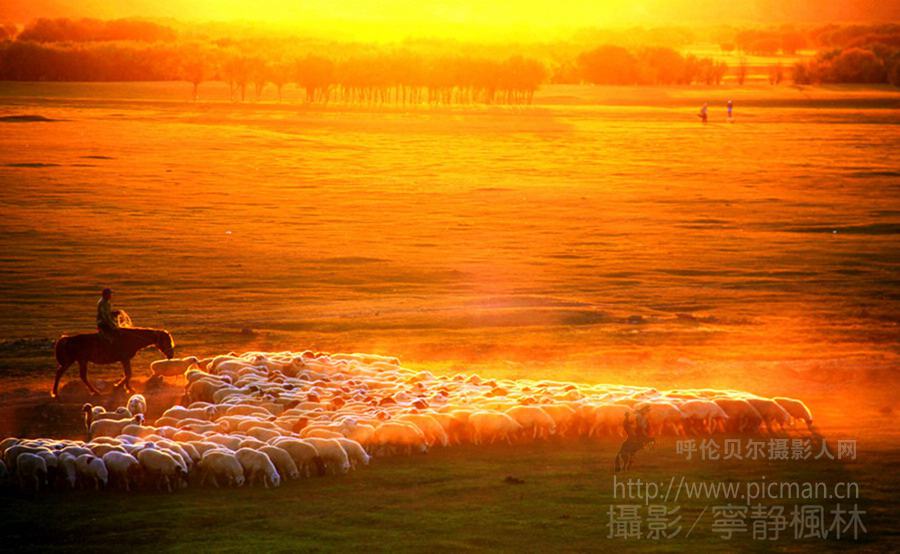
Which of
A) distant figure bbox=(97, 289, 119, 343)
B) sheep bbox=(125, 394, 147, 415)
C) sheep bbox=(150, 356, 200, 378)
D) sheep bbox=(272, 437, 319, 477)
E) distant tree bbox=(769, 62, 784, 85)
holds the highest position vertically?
distant tree bbox=(769, 62, 784, 85)

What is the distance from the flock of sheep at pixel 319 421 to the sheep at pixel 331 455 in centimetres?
1

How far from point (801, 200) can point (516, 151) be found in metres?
23.6

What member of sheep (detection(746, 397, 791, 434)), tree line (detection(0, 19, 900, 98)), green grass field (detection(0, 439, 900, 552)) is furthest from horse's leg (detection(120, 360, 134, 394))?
tree line (detection(0, 19, 900, 98))

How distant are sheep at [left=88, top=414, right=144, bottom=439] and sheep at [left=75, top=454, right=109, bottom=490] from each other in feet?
5.60

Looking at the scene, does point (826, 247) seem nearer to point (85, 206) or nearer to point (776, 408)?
point (776, 408)

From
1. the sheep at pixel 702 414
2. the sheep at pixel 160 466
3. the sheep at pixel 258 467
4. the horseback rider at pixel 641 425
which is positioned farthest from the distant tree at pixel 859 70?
the sheep at pixel 160 466

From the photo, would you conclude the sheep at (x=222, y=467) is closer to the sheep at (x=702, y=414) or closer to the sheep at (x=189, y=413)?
the sheep at (x=189, y=413)

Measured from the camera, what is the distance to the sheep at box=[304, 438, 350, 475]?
1437 centimetres

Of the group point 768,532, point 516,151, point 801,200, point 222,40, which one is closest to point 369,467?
point 768,532

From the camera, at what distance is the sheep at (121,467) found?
13602mm

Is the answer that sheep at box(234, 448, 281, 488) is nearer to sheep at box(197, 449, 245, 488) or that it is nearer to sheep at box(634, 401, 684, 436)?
sheep at box(197, 449, 245, 488)

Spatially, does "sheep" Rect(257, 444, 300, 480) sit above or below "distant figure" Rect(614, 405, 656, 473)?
below

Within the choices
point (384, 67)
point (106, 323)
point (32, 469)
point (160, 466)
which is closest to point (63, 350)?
point (106, 323)

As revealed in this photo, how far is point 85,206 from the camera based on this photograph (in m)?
46.8
